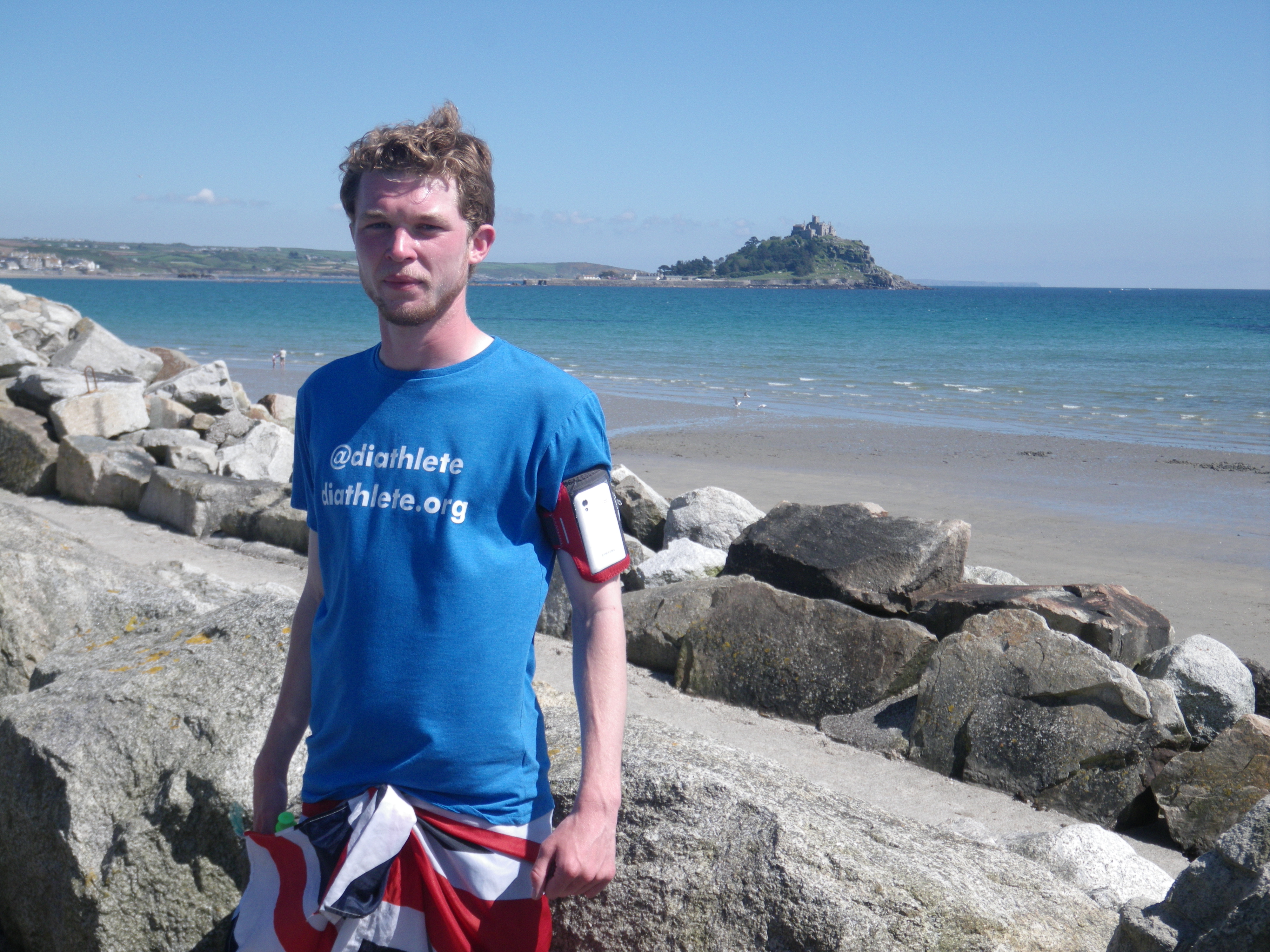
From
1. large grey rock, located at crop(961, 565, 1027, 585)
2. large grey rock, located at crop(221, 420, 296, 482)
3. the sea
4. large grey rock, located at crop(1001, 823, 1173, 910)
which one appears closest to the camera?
large grey rock, located at crop(1001, 823, 1173, 910)

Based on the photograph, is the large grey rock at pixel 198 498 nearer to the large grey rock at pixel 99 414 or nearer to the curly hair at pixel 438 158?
the large grey rock at pixel 99 414

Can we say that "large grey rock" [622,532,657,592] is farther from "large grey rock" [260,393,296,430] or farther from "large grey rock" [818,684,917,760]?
"large grey rock" [260,393,296,430]

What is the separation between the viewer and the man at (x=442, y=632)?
66.8 inches

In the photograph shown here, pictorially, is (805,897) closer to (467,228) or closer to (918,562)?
(467,228)

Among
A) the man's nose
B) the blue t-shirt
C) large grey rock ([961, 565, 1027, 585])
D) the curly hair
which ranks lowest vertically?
large grey rock ([961, 565, 1027, 585])

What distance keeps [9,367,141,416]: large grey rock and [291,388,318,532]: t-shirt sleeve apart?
29.6ft

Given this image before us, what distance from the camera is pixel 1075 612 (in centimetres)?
545

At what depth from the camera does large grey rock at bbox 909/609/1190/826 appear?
13.7 ft

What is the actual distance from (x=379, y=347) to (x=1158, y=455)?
51.2 feet

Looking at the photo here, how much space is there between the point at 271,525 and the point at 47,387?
4066mm

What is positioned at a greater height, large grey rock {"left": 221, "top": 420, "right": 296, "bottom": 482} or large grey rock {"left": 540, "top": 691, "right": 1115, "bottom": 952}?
large grey rock {"left": 540, "top": 691, "right": 1115, "bottom": 952}

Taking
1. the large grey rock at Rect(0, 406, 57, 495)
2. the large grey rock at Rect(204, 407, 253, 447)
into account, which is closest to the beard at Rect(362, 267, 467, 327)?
the large grey rock at Rect(0, 406, 57, 495)

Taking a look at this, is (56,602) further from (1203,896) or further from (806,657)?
(1203,896)

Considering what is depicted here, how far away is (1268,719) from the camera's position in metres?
4.26
